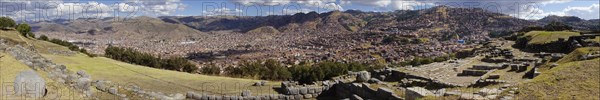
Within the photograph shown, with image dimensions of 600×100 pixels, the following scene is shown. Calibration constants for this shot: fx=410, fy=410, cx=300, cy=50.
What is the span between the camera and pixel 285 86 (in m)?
18.5

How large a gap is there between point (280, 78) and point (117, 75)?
35.1 feet

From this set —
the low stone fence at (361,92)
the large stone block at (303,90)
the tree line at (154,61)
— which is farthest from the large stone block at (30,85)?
the tree line at (154,61)

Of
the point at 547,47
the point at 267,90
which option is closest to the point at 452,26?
the point at 547,47

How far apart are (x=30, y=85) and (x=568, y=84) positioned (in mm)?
14910

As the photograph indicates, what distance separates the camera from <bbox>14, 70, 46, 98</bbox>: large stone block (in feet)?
37.1

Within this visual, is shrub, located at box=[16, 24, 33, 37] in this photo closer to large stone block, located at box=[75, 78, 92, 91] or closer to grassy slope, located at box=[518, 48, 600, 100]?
large stone block, located at box=[75, 78, 92, 91]

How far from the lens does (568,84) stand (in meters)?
10.8

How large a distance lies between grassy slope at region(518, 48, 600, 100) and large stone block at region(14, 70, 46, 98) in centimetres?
1289

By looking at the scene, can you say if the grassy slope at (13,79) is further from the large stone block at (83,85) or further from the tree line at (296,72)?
the tree line at (296,72)

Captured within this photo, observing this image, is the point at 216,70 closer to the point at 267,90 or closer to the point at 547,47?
the point at 267,90

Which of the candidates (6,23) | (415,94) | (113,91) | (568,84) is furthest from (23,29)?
(568,84)

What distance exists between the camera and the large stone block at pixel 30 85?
37.1ft

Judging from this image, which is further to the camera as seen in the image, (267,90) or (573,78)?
(267,90)

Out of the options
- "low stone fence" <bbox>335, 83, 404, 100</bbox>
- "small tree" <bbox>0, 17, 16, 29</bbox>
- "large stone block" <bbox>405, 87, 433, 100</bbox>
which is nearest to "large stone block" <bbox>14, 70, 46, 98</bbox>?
"low stone fence" <bbox>335, 83, 404, 100</bbox>
